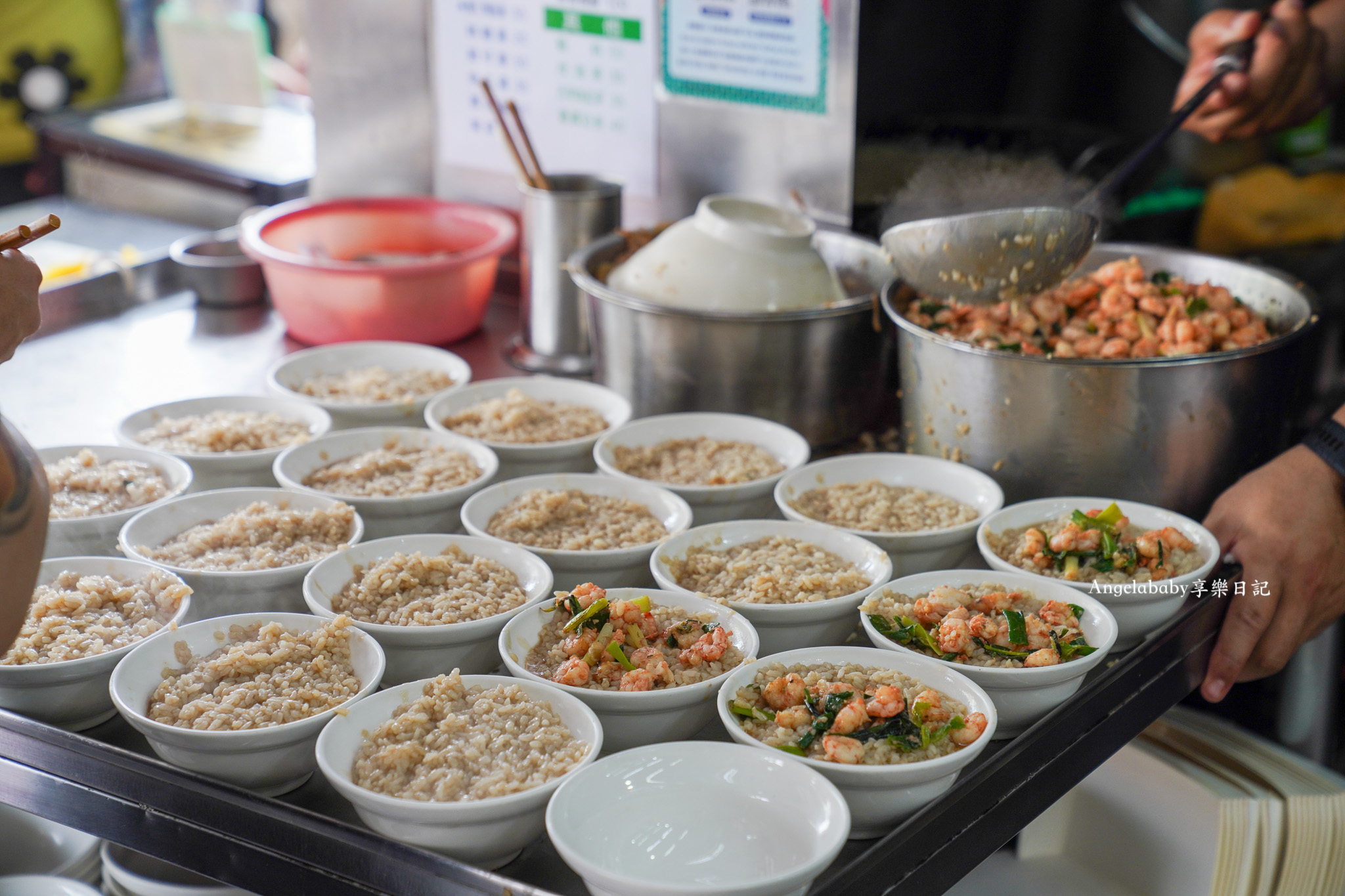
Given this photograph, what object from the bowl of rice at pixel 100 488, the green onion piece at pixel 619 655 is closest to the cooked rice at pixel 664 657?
the green onion piece at pixel 619 655

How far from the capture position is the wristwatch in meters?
1.72

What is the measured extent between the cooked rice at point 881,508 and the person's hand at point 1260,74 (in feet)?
3.60

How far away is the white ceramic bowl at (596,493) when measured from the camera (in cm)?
165

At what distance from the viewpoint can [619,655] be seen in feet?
4.51

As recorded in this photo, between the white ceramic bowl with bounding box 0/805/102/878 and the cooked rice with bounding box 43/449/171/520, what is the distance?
0.58 metres

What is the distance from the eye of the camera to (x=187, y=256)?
285 cm

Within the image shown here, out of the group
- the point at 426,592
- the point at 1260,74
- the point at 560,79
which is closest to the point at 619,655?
the point at 426,592

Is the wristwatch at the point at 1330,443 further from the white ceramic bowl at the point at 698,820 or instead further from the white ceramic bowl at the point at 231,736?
the white ceramic bowl at the point at 231,736

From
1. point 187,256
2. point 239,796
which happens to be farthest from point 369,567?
point 187,256

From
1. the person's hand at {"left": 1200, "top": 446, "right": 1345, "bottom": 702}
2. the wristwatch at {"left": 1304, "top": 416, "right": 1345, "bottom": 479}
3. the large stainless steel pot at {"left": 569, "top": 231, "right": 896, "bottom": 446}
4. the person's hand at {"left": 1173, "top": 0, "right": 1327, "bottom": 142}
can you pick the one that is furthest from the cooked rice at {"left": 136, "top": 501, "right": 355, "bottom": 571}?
the person's hand at {"left": 1173, "top": 0, "right": 1327, "bottom": 142}

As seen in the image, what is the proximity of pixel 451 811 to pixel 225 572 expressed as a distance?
604 mm

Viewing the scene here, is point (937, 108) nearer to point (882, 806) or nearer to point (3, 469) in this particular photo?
point (882, 806)

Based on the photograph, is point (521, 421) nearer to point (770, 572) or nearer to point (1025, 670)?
point (770, 572)

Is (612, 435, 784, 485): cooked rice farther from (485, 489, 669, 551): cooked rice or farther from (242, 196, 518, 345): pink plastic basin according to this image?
(242, 196, 518, 345): pink plastic basin
